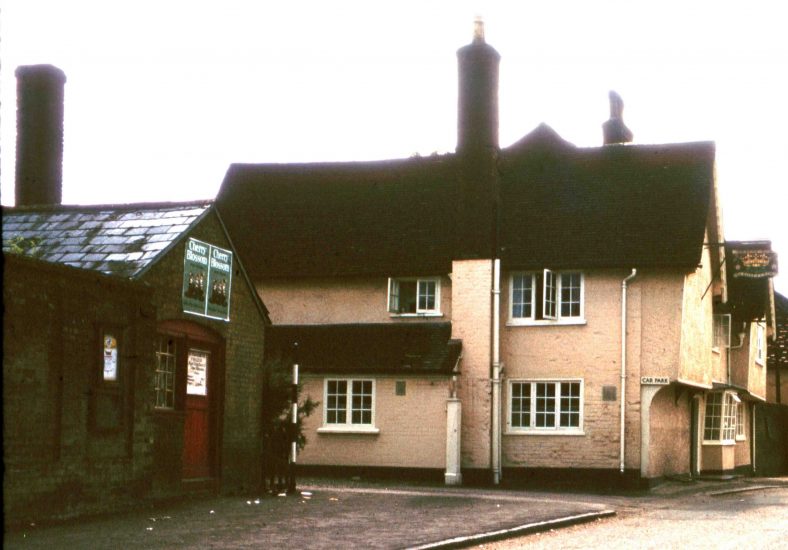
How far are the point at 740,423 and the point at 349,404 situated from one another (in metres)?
15.3

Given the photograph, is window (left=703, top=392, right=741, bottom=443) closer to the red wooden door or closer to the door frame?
the door frame

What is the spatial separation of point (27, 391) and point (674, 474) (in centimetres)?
2111

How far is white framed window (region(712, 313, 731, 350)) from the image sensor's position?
120 ft

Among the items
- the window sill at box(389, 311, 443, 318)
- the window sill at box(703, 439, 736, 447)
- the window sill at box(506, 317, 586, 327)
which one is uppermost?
the window sill at box(389, 311, 443, 318)

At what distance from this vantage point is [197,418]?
63.5 ft

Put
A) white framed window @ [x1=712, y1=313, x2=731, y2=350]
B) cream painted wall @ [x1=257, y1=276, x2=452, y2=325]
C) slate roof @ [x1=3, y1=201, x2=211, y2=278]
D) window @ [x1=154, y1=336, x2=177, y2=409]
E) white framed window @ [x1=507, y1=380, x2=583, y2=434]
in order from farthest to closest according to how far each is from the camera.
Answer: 1. white framed window @ [x1=712, y1=313, x2=731, y2=350]
2. cream painted wall @ [x1=257, y1=276, x2=452, y2=325]
3. white framed window @ [x1=507, y1=380, x2=583, y2=434]
4. window @ [x1=154, y1=336, x2=177, y2=409]
5. slate roof @ [x1=3, y1=201, x2=211, y2=278]

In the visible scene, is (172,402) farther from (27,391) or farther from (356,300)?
(356,300)

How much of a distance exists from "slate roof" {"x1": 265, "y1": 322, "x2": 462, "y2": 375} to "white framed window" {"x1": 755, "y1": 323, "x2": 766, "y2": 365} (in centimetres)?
1565

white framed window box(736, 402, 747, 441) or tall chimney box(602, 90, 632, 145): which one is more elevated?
tall chimney box(602, 90, 632, 145)

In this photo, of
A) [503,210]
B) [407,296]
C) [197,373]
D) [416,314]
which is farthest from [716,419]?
[197,373]

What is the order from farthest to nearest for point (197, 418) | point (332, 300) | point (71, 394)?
1. point (332, 300)
2. point (197, 418)
3. point (71, 394)

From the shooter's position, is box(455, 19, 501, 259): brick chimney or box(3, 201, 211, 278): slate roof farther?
box(455, 19, 501, 259): brick chimney

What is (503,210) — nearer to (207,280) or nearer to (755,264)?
(755,264)

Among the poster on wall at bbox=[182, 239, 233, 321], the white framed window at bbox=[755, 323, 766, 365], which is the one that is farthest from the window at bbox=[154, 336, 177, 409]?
the white framed window at bbox=[755, 323, 766, 365]
